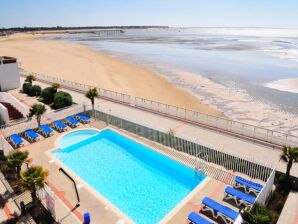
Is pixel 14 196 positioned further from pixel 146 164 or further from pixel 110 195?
pixel 146 164

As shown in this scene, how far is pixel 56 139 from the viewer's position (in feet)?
71.3

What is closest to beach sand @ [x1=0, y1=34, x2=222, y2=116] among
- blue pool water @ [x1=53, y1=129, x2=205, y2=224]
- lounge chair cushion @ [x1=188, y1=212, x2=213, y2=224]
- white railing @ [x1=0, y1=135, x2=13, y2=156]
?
blue pool water @ [x1=53, y1=129, x2=205, y2=224]

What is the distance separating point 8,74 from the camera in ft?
111

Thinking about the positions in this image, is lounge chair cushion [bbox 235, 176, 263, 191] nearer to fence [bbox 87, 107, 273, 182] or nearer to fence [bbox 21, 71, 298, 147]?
fence [bbox 87, 107, 273, 182]

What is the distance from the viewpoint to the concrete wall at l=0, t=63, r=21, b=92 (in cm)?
3287

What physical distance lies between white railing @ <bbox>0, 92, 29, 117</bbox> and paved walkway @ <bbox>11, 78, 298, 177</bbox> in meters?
7.08

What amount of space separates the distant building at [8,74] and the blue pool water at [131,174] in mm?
16490

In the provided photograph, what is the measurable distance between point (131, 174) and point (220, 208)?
6.73 meters

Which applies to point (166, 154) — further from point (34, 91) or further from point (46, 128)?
point (34, 91)

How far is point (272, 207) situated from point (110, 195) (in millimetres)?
9033

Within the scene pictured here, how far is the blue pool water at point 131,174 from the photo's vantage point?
1487cm

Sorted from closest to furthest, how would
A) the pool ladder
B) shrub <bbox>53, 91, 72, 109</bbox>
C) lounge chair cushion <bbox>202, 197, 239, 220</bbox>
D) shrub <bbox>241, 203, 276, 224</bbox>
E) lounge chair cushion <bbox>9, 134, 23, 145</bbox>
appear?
shrub <bbox>241, 203, 276, 224</bbox> → lounge chair cushion <bbox>202, 197, 239, 220</bbox> → the pool ladder → lounge chair cushion <bbox>9, 134, 23, 145</bbox> → shrub <bbox>53, 91, 72, 109</bbox>

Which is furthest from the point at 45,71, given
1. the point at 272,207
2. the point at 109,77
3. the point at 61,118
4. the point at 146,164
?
the point at 272,207

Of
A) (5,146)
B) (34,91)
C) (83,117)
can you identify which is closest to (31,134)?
(5,146)
